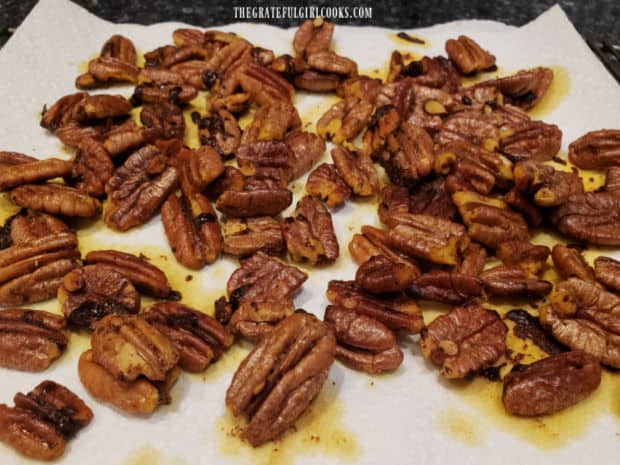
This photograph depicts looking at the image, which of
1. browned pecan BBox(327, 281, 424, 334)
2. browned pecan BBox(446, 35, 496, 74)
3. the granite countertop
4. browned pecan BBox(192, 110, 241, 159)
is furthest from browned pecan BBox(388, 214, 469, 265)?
the granite countertop

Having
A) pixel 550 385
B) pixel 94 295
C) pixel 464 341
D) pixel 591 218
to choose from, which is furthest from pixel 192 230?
pixel 591 218

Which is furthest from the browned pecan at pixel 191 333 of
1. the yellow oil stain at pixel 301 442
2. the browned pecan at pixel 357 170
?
the browned pecan at pixel 357 170

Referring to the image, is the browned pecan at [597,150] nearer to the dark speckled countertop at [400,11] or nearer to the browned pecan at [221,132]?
the dark speckled countertop at [400,11]

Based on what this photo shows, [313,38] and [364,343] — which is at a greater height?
[313,38]

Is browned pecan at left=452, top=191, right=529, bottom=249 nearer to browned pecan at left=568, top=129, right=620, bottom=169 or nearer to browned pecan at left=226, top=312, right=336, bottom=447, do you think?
browned pecan at left=568, top=129, right=620, bottom=169

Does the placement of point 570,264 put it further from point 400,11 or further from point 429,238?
point 400,11

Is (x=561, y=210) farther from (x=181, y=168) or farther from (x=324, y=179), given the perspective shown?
(x=181, y=168)

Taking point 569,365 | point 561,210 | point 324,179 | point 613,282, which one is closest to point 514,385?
point 569,365
